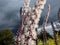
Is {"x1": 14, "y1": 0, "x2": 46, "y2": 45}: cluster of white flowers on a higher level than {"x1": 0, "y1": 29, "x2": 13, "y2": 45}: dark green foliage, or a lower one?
higher

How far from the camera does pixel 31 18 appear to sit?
150 cm

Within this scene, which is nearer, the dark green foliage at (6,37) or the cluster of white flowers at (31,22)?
the cluster of white flowers at (31,22)

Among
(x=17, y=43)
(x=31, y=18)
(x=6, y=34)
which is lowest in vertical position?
(x=6, y=34)

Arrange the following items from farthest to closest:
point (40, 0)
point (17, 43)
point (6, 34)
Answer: point (6, 34)
point (17, 43)
point (40, 0)

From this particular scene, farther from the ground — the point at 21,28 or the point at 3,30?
the point at 21,28

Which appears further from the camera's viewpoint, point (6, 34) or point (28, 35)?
point (6, 34)

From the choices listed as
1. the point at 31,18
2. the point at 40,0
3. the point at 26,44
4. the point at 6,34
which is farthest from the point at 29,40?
the point at 6,34

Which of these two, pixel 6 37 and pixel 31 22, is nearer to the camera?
pixel 31 22

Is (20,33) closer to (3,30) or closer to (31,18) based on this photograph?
(31,18)

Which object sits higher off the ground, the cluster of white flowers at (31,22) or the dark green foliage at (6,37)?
the cluster of white flowers at (31,22)

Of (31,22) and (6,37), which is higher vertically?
(31,22)

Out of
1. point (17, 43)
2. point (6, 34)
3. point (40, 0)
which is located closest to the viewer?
point (40, 0)

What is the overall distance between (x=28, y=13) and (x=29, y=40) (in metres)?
0.21

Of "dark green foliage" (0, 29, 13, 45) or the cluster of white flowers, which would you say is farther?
"dark green foliage" (0, 29, 13, 45)
